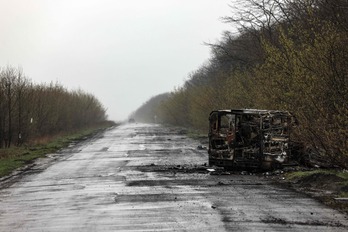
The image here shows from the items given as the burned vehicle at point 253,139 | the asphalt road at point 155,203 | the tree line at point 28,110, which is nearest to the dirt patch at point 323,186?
the asphalt road at point 155,203

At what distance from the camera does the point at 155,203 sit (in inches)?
401

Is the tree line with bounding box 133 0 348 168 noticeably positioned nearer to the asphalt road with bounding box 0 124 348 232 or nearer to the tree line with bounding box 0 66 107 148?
the asphalt road with bounding box 0 124 348 232

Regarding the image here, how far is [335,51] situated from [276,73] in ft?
15.5

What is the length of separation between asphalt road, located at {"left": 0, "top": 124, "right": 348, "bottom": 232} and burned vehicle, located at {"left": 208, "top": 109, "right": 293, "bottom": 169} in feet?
2.85

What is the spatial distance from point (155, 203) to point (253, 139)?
21.1 ft

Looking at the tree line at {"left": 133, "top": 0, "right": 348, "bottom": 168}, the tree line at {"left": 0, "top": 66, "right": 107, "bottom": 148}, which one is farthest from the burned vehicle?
the tree line at {"left": 0, "top": 66, "right": 107, "bottom": 148}

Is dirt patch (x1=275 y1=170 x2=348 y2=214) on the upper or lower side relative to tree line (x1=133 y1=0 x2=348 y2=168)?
lower

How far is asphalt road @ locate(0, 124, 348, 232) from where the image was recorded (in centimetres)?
812

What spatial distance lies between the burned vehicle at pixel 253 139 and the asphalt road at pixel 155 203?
87 centimetres

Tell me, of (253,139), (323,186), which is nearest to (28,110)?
(253,139)

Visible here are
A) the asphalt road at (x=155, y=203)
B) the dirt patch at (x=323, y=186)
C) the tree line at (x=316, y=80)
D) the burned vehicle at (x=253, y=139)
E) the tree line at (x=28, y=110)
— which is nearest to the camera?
the asphalt road at (x=155, y=203)

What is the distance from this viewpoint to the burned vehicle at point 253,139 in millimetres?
15617

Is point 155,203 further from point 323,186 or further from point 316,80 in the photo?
point 316,80

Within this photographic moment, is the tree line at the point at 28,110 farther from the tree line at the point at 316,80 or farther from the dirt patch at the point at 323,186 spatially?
the dirt patch at the point at 323,186
